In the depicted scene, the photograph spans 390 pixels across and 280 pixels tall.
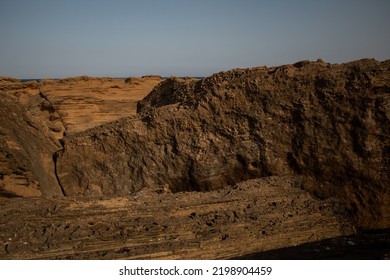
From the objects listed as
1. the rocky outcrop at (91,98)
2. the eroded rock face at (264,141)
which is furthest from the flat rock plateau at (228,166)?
the rocky outcrop at (91,98)

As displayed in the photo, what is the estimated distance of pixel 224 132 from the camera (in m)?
4.48

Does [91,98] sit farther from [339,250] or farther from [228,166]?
[339,250]

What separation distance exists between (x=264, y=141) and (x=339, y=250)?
1.64 metres

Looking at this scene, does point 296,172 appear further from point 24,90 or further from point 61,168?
point 24,90

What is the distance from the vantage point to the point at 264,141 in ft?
14.4

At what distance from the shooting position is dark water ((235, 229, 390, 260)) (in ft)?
9.57

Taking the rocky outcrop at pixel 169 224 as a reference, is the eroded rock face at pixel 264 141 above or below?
above

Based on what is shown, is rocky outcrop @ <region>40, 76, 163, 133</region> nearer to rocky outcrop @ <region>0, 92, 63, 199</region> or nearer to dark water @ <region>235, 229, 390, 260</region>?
rocky outcrop @ <region>0, 92, 63, 199</region>

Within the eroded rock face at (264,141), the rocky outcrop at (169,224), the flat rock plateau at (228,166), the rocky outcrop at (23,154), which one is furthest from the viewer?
the eroded rock face at (264,141)

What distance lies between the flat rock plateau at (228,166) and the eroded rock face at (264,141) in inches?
0.5

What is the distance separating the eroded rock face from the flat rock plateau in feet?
0.04

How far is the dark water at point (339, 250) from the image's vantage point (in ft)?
9.57

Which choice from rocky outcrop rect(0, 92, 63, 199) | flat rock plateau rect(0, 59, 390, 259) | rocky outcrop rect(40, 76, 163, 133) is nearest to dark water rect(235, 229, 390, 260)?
flat rock plateau rect(0, 59, 390, 259)

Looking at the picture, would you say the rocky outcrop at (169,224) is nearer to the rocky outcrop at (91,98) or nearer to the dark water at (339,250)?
the dark water at (339,250)
